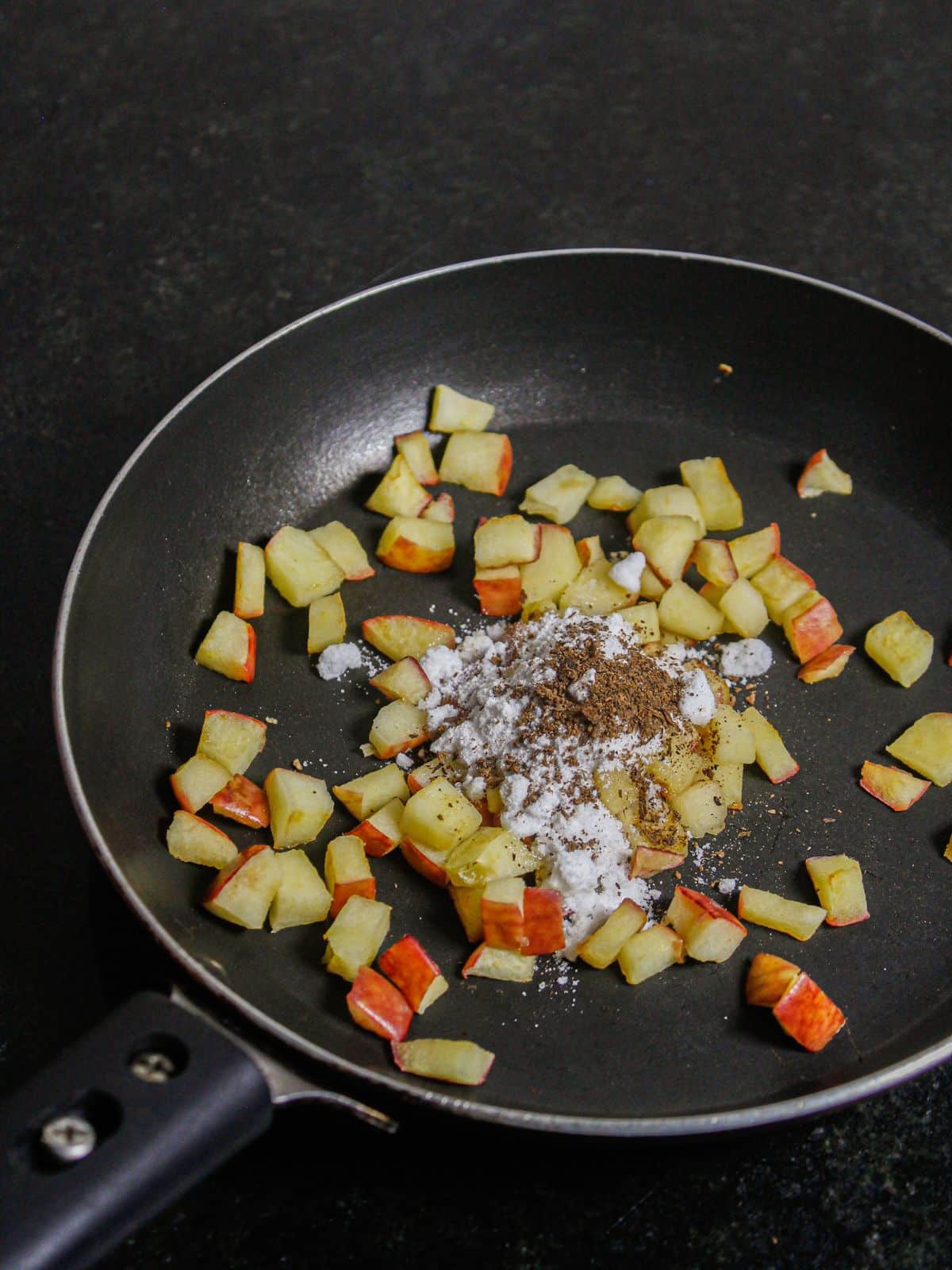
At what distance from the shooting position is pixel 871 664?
137 cm

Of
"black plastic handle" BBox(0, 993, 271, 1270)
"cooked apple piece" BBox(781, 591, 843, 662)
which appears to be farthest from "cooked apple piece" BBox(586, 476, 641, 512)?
"black plastic handle" BBox(0, 993, 271, 1270)

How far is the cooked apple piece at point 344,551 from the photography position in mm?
1422

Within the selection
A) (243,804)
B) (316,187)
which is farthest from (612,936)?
(316,187)

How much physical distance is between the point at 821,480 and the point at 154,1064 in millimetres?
1024

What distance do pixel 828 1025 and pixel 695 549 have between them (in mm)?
552

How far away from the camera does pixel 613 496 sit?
4.84ft

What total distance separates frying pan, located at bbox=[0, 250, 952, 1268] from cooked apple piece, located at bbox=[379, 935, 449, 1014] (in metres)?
0.02

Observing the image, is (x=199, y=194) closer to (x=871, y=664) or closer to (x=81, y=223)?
(x=81, y=223)

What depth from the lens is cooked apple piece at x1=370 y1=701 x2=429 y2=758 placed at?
1.26 metres

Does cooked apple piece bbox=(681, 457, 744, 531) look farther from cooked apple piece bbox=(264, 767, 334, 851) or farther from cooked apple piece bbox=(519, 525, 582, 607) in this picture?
cooked apple piece bbox=(264, 767, 334, 851)

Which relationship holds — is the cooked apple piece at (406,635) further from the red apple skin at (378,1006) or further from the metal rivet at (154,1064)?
the metal rivet at (154,1064)

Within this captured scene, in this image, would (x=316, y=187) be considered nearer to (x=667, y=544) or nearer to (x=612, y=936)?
(x=667, y=544)

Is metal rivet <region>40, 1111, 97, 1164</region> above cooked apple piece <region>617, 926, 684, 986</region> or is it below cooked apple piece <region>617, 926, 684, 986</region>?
above

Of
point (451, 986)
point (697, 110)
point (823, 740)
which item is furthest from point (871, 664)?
point (697, 110)
